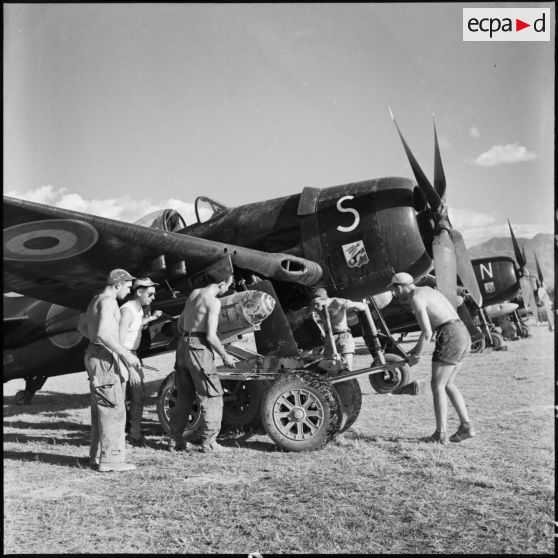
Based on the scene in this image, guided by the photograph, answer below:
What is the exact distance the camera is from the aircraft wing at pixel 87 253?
545 centimetres

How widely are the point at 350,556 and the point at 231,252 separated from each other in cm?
398

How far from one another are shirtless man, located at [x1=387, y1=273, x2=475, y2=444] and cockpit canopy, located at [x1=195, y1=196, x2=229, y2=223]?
3061mm

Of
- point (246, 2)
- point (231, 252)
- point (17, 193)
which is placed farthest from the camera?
point (231, 252)

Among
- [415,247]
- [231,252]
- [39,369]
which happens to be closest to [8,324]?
[39,369]

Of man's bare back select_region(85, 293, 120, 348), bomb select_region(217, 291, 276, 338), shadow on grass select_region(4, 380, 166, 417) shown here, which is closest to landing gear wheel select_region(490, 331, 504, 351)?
shadow on grass select_region(4, 380, 166, 417)

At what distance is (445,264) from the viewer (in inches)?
269

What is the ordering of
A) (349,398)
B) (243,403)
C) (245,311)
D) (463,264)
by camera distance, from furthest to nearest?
(463,264), (243,403), (349,398), (245,311)

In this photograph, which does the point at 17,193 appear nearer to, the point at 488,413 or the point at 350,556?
the point at 350,556

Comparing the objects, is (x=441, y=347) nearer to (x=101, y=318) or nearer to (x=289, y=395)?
(x=289, y=395)

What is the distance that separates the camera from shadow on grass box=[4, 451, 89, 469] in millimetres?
5125

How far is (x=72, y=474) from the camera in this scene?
4.73 meters

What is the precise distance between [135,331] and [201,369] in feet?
4.40

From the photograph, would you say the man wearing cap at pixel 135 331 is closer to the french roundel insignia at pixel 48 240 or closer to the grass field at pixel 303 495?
the grass field at pixel 303 495

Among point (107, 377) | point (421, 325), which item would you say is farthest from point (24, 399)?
point (421, 325)
